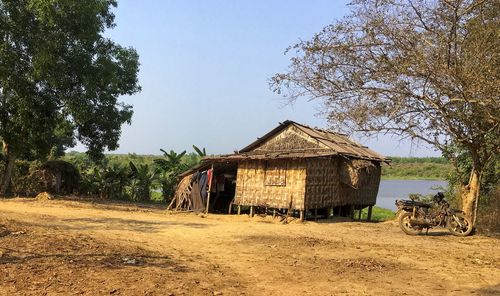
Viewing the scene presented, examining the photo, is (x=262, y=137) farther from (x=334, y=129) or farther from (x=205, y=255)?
(x=205, y=255)

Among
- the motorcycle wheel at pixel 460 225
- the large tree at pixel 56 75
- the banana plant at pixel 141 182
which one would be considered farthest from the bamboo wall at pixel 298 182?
the banana plant at pixel 141 182

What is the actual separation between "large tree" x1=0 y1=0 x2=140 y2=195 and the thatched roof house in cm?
479

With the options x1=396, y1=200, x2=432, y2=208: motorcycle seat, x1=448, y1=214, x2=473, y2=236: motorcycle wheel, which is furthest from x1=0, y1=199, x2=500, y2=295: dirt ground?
x1=396, y1=200, x2=432, y2=208: motorcycle seat

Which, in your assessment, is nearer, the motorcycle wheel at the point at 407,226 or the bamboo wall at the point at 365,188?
the motorcycle wheel at the point at 407,226

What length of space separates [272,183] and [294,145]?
245 cm

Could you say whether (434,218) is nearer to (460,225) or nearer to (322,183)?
(460,225)

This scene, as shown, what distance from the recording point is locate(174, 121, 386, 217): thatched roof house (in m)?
A: 16.1

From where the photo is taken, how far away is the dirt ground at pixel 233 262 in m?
6.00

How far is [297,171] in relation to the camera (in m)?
16.1

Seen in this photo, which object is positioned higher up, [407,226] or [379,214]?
[379,214]

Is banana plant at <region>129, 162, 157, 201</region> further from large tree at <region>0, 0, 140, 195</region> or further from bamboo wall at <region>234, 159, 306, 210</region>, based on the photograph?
bamboo wall at <region>234, 159, 306, 210</region>

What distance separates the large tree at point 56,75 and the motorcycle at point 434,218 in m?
12.1

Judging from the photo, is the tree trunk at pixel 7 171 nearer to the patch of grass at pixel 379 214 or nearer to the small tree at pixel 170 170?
the small tree at pixel 170 170

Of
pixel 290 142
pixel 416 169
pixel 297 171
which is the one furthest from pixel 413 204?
pixel 416 169
